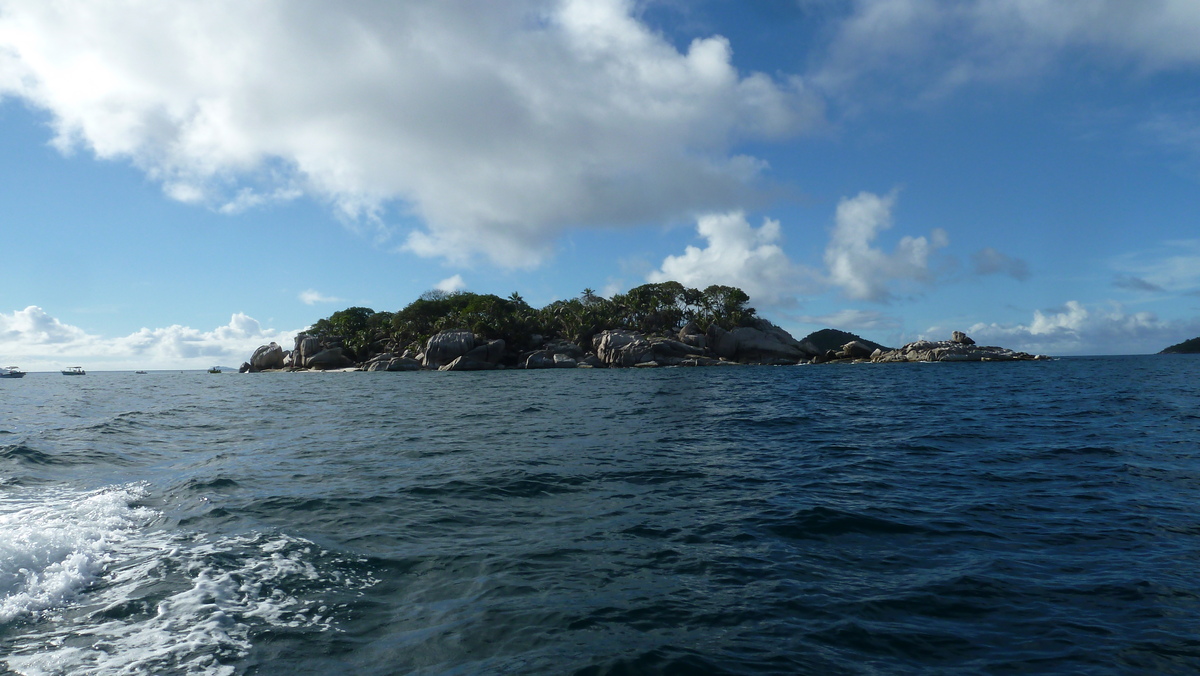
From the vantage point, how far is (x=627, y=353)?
3570 inches

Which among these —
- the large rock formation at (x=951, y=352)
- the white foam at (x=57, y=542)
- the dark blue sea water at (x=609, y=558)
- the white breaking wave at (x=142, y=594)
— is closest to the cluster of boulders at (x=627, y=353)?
the large rock formation at (x=951, y=352)

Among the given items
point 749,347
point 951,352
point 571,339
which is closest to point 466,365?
point 571,339

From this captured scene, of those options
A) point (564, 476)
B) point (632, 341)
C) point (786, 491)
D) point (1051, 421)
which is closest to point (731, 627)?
point (786, 491)

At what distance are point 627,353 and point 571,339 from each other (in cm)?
1663

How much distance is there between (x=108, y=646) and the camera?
5.13 m

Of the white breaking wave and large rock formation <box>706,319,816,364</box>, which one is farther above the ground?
large rock formation <box>706,319,816,364</box>

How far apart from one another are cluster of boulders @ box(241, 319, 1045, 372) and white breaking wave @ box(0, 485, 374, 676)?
81329mm

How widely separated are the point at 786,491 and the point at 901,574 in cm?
380

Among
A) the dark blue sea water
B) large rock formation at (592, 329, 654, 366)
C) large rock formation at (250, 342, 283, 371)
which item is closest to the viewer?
the dark blue sea water

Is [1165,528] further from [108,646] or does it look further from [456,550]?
[108,646]

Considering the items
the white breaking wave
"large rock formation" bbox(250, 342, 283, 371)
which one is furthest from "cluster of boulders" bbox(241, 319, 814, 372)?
the white breaking wave

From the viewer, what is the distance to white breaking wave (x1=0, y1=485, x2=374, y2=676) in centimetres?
500

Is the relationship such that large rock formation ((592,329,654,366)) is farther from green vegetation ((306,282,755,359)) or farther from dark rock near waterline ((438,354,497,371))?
dark rock near waterline ((438,354,497,371))

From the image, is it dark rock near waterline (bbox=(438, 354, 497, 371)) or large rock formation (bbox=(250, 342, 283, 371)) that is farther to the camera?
large rock formation (bbox=(250, 342, 283, 371))
